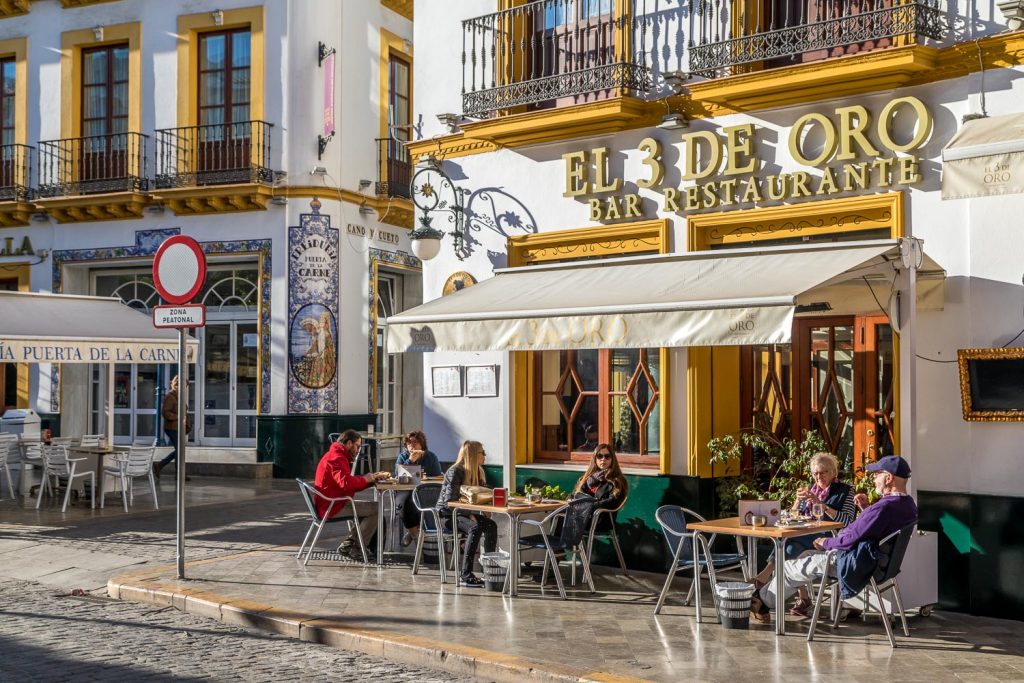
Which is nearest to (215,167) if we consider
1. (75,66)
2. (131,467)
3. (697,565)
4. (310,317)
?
(310,317)

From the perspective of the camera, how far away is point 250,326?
21.2 meters

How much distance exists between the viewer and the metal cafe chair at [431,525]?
34.4 ft

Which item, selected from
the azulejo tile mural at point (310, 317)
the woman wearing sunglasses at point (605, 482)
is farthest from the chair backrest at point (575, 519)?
the azulejo tile mural at point (310, 317)

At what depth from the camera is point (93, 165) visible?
21953 mm

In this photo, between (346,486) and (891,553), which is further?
(346,486)

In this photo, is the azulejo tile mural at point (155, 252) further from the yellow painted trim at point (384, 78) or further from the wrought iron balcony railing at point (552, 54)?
the wrought iron balcony railing at point (552, 54)

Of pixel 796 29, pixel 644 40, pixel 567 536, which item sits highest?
pixel 644 40

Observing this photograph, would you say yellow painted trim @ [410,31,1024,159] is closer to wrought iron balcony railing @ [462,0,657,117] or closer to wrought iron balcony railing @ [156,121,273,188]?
wrought iron balcony railing @ [462,0,657,117]

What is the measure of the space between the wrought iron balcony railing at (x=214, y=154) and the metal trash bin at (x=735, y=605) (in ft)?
45.8

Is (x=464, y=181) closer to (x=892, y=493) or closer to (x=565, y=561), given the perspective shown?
(x=565, y=561)

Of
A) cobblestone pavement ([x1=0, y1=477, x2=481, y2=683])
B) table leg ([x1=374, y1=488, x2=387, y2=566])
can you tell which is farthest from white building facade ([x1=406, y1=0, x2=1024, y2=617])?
cobblestone pavement ([x1=0, y1=477, x2=481, y2=683])

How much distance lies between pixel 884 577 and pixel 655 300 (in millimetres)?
2586

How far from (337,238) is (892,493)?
14.1 meters

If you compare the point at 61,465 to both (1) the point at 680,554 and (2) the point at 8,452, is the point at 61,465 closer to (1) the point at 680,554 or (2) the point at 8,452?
(2) the point at 8,452
